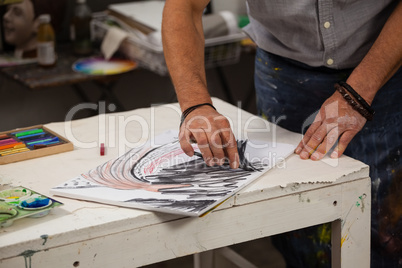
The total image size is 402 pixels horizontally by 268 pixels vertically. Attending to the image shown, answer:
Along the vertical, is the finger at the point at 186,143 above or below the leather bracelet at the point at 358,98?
below

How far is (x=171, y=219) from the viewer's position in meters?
1.02

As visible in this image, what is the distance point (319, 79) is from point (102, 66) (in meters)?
1.21

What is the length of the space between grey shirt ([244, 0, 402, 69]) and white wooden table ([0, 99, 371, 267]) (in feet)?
0.69

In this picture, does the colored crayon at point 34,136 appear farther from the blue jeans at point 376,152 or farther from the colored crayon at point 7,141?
the blue jeans at point 376,152

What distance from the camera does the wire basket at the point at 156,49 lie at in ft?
7.82

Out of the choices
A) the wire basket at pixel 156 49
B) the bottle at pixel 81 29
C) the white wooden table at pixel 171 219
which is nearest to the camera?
the white wooden table at pixel 171 219

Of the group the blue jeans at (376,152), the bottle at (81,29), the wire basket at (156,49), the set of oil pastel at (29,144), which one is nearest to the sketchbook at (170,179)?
the set of oil pastel at (29,144)

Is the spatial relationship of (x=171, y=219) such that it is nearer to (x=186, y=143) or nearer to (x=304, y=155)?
(x=186, y=143)

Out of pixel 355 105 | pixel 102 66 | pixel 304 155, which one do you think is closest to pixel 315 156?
pixel 304 155

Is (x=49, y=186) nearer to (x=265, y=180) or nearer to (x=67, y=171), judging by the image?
(x=67, y=171)

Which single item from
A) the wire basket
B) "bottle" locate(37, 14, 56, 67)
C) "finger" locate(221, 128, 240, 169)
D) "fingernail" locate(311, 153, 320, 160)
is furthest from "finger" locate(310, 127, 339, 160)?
"bottle" locate(37, 14, 56, 67)

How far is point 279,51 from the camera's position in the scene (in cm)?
151

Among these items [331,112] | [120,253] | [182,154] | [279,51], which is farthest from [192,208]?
[279,51]

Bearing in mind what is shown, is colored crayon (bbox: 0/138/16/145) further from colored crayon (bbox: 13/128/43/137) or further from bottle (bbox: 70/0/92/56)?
bottle (bbox: 70/0/92/56)
